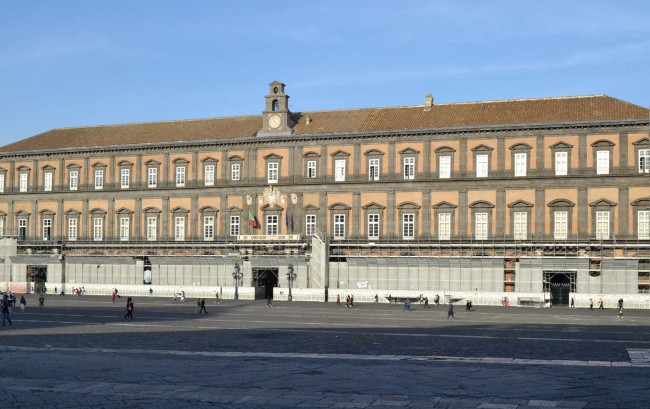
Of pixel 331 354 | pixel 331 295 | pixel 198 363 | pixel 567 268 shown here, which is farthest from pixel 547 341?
pixel 331 295

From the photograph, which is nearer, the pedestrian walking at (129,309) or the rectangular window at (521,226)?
the pedestrian walking at (129,309)

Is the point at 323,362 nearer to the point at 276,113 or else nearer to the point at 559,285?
the point at 559,285

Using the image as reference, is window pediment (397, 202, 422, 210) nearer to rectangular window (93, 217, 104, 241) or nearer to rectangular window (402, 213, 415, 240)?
rectangular window (402, 213, 415, 240)

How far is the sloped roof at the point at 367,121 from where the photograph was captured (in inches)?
2879

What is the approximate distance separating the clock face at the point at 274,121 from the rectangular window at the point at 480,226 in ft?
65.5

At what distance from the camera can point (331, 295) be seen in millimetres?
76188

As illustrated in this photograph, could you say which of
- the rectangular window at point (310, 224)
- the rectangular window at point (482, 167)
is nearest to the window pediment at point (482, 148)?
the rectangular window at point (482, 167)

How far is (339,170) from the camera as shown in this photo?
78.6 meters

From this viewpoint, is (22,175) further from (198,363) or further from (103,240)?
(198,363)

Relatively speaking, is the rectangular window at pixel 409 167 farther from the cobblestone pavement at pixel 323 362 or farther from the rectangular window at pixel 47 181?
the rectangular window at pixel 47 181

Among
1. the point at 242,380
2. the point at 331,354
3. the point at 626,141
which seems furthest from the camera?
the point at 626,141

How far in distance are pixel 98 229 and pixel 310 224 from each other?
72.3 feet

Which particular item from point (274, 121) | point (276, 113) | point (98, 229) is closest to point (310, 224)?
point (274, 121)

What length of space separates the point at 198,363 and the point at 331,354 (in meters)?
5.49
